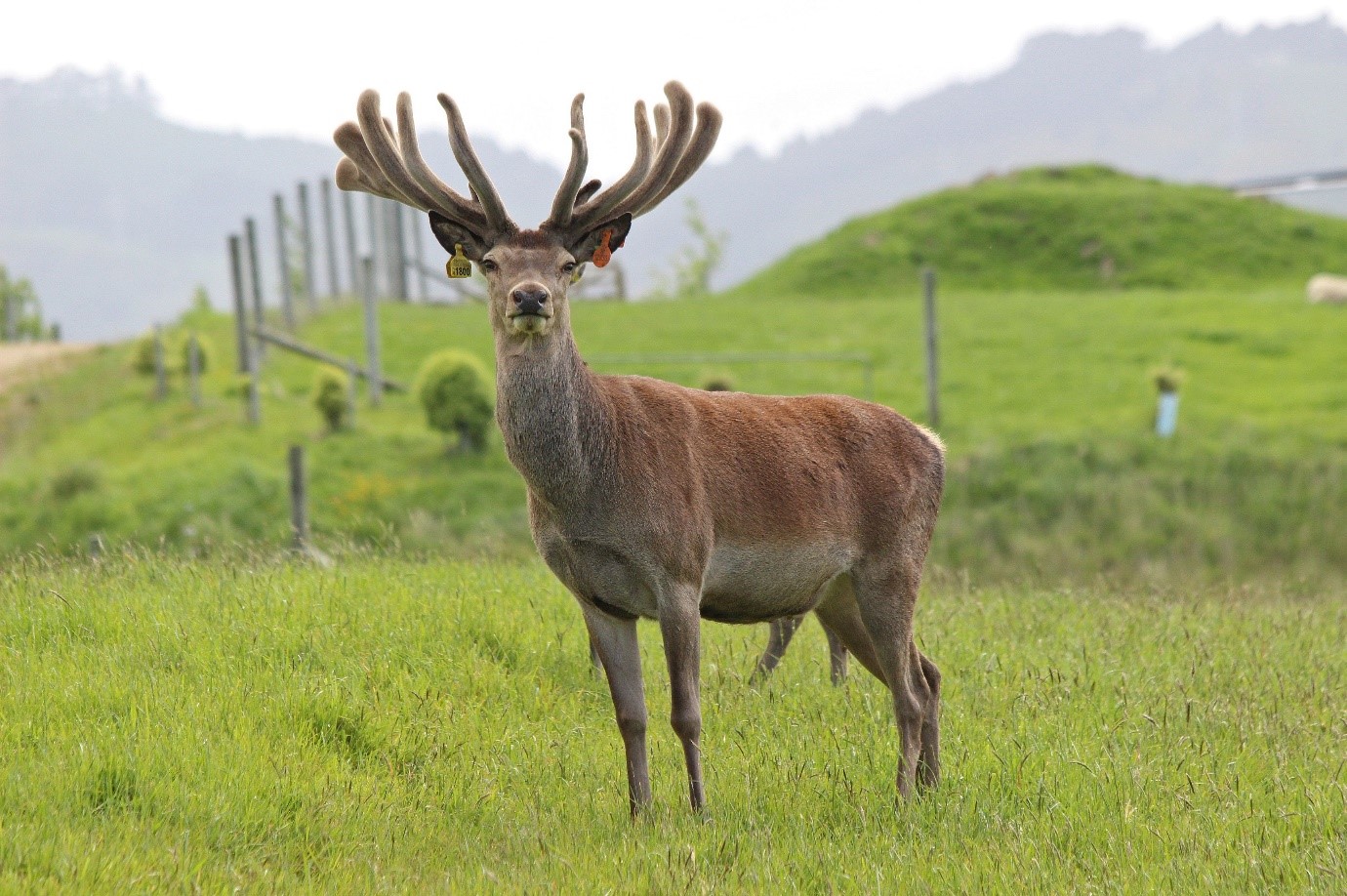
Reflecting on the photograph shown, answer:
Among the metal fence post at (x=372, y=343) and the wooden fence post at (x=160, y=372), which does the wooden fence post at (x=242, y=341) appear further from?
the metal fence post at (x=372, y=343)

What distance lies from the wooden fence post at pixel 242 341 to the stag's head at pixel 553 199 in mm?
21024

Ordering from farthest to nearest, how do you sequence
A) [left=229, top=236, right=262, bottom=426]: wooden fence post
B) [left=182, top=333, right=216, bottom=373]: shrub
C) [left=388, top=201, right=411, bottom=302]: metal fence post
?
1. [left=388, top=201, right=411, bottom=302]: metal fence post
2. [left=182, top=333, right=216, bottom=373]: shrub
3. [left=229, top=236, right=262, bottom=426]: wooden fence post

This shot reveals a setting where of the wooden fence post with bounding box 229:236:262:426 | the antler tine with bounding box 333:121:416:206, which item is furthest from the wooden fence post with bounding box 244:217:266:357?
the antler tine with bounding box 333:121:416:206

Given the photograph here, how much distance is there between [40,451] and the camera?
26.6 meters

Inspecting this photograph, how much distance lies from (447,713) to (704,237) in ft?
262

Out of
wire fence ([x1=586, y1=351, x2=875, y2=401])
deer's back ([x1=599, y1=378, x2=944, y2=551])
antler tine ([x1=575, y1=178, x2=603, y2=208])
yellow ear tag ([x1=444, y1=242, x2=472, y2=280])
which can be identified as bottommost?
wire fence ([x1=586, y1=351, x2=875, y2=401])

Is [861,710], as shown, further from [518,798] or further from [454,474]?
[454,474]

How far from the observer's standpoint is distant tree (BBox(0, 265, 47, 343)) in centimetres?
6519

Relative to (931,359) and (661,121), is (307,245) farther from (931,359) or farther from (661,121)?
(661,121)

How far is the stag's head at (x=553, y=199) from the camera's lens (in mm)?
5844

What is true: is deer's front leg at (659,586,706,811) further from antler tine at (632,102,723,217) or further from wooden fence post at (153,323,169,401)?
wooden fence post at (153,323,169,401)

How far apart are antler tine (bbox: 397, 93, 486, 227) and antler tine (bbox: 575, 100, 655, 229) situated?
457 mm

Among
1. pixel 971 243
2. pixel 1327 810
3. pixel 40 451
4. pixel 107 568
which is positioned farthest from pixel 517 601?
pixel 971 243

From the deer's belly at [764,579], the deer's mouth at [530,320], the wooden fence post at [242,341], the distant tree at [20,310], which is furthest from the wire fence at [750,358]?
the distant tree at [20,310]
